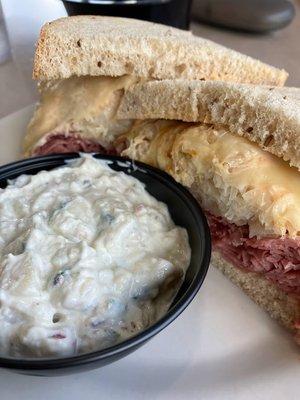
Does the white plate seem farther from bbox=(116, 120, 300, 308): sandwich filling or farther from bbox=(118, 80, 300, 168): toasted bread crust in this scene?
bbox=(118, 80, 300, 168): toasted bread crust

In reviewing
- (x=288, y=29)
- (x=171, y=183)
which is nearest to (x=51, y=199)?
(x=171, y=183)

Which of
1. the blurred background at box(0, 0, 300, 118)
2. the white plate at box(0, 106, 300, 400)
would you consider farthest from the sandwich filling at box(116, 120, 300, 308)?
the blurred background at box(0, 0, 300, 118)

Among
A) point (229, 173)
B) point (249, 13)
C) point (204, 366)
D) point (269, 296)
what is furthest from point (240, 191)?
point (249, 13)

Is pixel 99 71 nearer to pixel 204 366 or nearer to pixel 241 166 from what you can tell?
pixel 241 166

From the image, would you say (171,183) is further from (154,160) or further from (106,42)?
(106,42)

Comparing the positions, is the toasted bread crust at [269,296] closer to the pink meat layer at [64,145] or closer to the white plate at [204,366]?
the white plate at [204,366]
